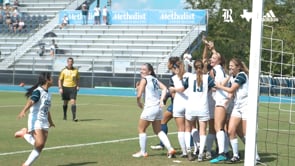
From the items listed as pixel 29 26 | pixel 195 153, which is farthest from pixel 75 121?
pixel 29 26

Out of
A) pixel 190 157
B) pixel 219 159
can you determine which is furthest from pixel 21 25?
pixel 219 159

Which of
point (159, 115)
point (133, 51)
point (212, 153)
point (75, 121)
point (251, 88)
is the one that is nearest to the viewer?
point (251, 88)

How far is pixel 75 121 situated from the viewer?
64.4 feet

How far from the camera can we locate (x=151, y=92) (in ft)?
40.3

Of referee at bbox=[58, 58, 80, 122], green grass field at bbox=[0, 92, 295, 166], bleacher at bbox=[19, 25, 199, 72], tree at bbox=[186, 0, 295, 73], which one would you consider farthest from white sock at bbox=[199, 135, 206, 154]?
tree at bbox=[186, 0, 295, 73]

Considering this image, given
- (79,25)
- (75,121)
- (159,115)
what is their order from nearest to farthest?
(159,115)
(75,121)
(79,25)

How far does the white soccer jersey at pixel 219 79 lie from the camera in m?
11.9

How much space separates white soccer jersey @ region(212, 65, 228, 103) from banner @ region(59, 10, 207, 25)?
3335 cm

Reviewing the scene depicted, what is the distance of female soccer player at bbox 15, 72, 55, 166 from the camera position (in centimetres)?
1075

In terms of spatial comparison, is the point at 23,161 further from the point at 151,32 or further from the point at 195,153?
the point at 151,32

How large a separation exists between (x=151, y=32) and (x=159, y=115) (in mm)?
34796

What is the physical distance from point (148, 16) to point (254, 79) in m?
39.1

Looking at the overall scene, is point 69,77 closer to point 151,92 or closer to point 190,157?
point 151,92

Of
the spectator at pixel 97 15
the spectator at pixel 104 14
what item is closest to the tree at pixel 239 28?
the spectator at pixel 104 14
